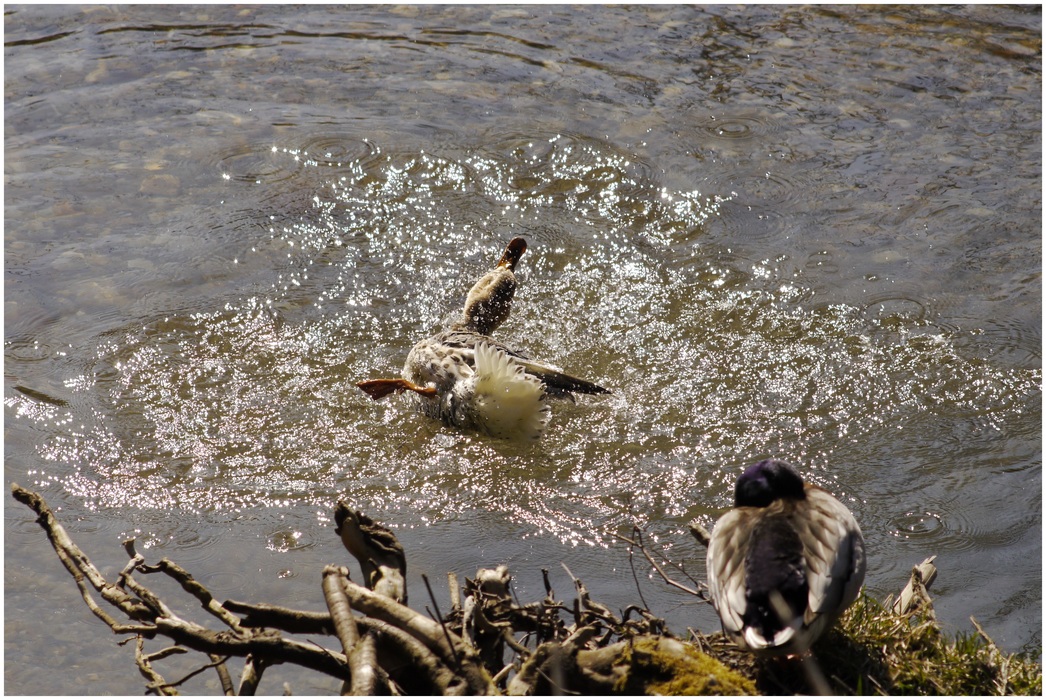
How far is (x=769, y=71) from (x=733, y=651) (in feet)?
25.0

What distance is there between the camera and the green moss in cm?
286

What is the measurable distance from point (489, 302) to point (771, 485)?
2666 mm

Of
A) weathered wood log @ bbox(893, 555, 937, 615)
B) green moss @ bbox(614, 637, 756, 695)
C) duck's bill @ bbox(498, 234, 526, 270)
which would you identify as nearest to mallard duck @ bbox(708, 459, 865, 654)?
green moss @ bbox(614, 637, 756, 695)

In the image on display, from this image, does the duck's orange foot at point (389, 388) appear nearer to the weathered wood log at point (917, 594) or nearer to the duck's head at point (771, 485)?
the duck's head at point (771, 485)

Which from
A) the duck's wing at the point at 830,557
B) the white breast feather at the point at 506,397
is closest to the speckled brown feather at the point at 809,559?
the duck's wing at the point at 830,557

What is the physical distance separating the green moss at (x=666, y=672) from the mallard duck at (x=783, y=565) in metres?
0.14

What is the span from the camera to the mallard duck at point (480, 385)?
4.92 meters

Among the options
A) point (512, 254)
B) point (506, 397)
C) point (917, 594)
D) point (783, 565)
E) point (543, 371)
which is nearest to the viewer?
point (783, 565)

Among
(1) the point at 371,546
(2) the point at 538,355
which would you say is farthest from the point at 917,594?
(2) the point at 538,355

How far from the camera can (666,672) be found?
2877 millimetres

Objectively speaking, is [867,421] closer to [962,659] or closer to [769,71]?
[962,659]

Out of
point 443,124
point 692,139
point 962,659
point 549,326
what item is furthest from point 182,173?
point 962,659

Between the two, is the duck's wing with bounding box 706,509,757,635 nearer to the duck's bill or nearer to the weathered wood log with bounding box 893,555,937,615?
the weathered wood log with bounding box 893,555,937,615

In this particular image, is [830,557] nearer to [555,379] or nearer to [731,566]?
[731,566]
